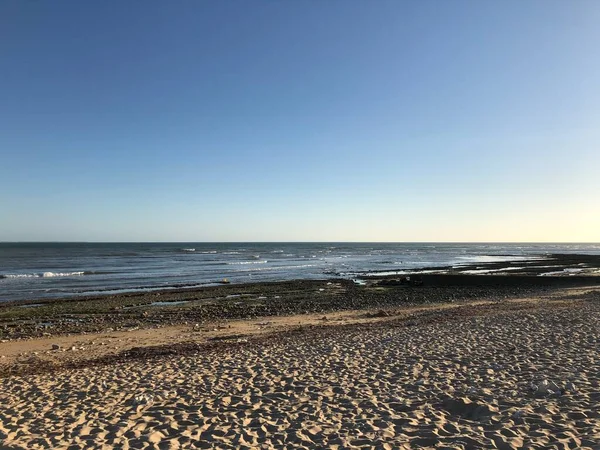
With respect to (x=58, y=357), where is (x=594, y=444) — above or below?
above

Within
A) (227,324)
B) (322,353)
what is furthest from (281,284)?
(322,353)

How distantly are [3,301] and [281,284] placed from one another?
58.0 feet

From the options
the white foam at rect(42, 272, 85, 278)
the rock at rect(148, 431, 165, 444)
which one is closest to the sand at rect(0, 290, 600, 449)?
the rock at rect(148, 431, 165, 444)

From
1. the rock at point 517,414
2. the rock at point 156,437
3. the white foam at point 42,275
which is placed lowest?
the white foam at point 42,275

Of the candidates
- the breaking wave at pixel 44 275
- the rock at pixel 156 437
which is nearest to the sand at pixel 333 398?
the rock at pixel 156 437

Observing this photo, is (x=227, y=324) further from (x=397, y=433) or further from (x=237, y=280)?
(x=237, y=280)

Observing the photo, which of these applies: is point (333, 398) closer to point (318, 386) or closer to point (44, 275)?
point (318, 386)

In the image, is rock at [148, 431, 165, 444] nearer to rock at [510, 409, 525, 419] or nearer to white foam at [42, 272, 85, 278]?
rock at [510, 409, 525, 419]

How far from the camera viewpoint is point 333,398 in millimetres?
6980

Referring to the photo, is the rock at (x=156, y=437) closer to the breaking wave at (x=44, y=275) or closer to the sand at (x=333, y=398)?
the sand at (x=333, y=398)

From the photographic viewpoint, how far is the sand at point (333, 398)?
18.3ft

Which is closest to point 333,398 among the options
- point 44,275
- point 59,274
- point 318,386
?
point 318,386

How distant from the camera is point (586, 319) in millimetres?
12961

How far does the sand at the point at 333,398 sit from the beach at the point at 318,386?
0.03 meters
